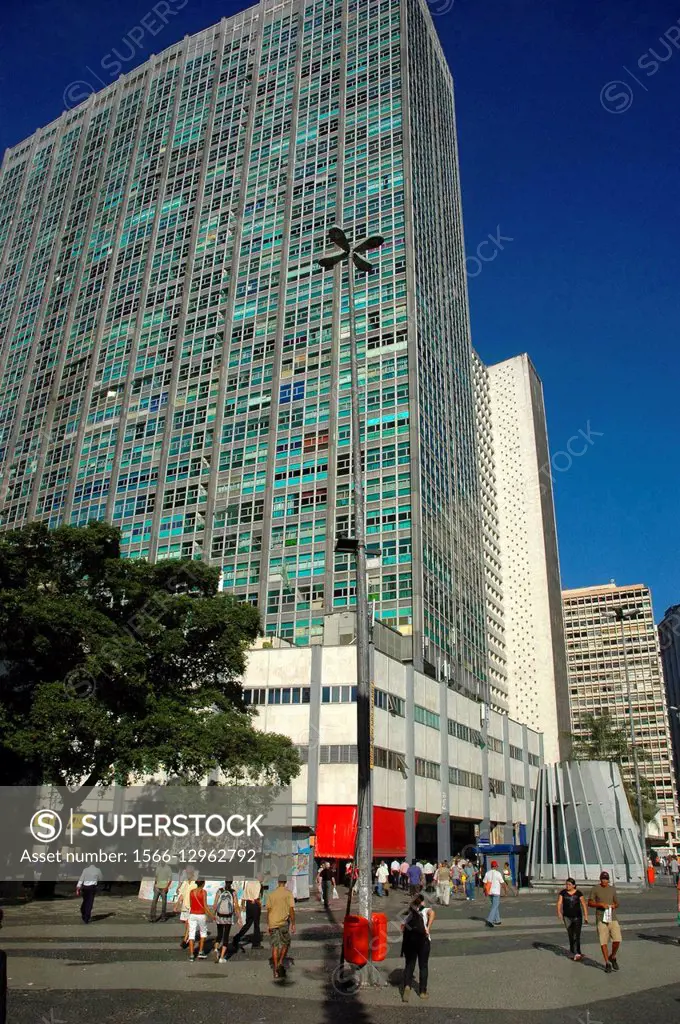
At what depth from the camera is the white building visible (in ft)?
167

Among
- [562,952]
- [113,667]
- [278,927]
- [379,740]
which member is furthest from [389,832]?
[278,927]

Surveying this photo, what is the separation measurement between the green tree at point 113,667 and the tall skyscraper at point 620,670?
4735 inches

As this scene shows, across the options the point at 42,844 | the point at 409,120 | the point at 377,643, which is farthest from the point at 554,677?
the point at 42,844

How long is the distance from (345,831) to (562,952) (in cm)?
3511

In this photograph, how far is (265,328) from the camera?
87.4 meters

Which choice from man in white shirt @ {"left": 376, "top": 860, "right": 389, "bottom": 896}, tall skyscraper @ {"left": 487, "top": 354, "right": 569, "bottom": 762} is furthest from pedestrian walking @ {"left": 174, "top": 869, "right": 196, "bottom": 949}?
tall skyscraper @ {"left": 487, "top": 354, "right": 569, "bottom": 762}

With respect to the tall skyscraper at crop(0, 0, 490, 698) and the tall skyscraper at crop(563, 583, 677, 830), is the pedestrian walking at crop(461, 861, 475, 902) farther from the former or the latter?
the tall skyscraper at crop(563, 583, 677, 830)

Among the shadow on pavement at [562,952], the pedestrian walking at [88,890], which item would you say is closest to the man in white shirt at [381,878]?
the pedestrian walking at [88,890]

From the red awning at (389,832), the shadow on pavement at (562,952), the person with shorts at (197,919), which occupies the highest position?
the red awning at (389,832)

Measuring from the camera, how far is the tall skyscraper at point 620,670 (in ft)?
463

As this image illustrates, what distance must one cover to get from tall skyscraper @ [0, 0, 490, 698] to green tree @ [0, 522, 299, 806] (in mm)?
34225

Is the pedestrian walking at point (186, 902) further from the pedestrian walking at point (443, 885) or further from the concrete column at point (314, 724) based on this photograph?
the concrete column at point (314, 724)

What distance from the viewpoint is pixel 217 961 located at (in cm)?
1547

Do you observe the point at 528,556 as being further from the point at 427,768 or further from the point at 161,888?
the point at 161,888
